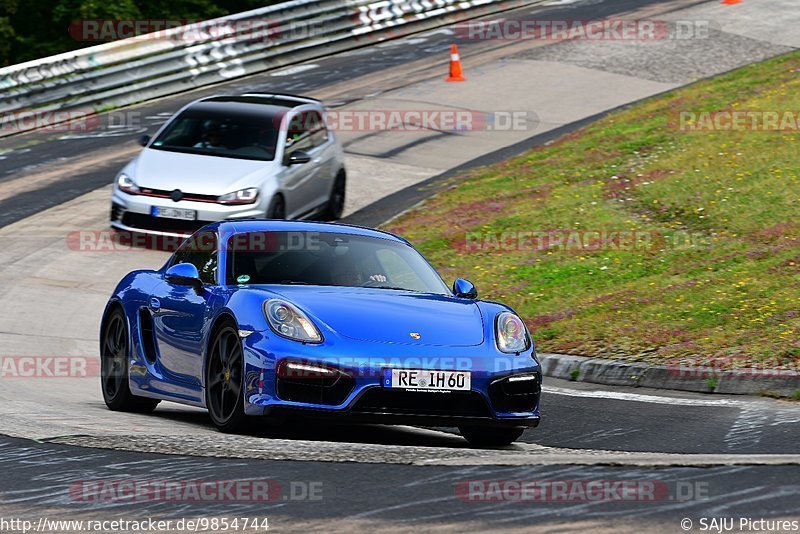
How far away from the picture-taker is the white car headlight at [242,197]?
17578mm

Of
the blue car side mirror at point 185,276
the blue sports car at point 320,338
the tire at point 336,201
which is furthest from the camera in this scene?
the tire at point 336,201

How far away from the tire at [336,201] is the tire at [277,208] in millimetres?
1490

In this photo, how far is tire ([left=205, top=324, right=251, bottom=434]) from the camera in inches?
336

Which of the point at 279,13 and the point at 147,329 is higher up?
the point at 147,329

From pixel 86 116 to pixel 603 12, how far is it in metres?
14.0

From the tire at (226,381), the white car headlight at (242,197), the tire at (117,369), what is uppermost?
the tire at (226,381)

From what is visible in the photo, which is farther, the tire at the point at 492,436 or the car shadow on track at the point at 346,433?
the tire at the point at 492,436

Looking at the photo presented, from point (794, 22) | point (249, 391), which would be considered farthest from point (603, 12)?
point (249, 391)

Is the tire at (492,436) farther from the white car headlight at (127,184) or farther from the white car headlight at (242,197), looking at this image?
the white car headlight at (127,184)

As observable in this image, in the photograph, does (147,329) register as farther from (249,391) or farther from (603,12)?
(603,12)

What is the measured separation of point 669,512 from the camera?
616cm

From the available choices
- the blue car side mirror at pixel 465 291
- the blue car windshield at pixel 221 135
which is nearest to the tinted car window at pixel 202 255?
the blue car side mirror at pixel 465 291

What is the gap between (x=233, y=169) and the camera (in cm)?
1811

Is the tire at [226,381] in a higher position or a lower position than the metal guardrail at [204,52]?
higher
